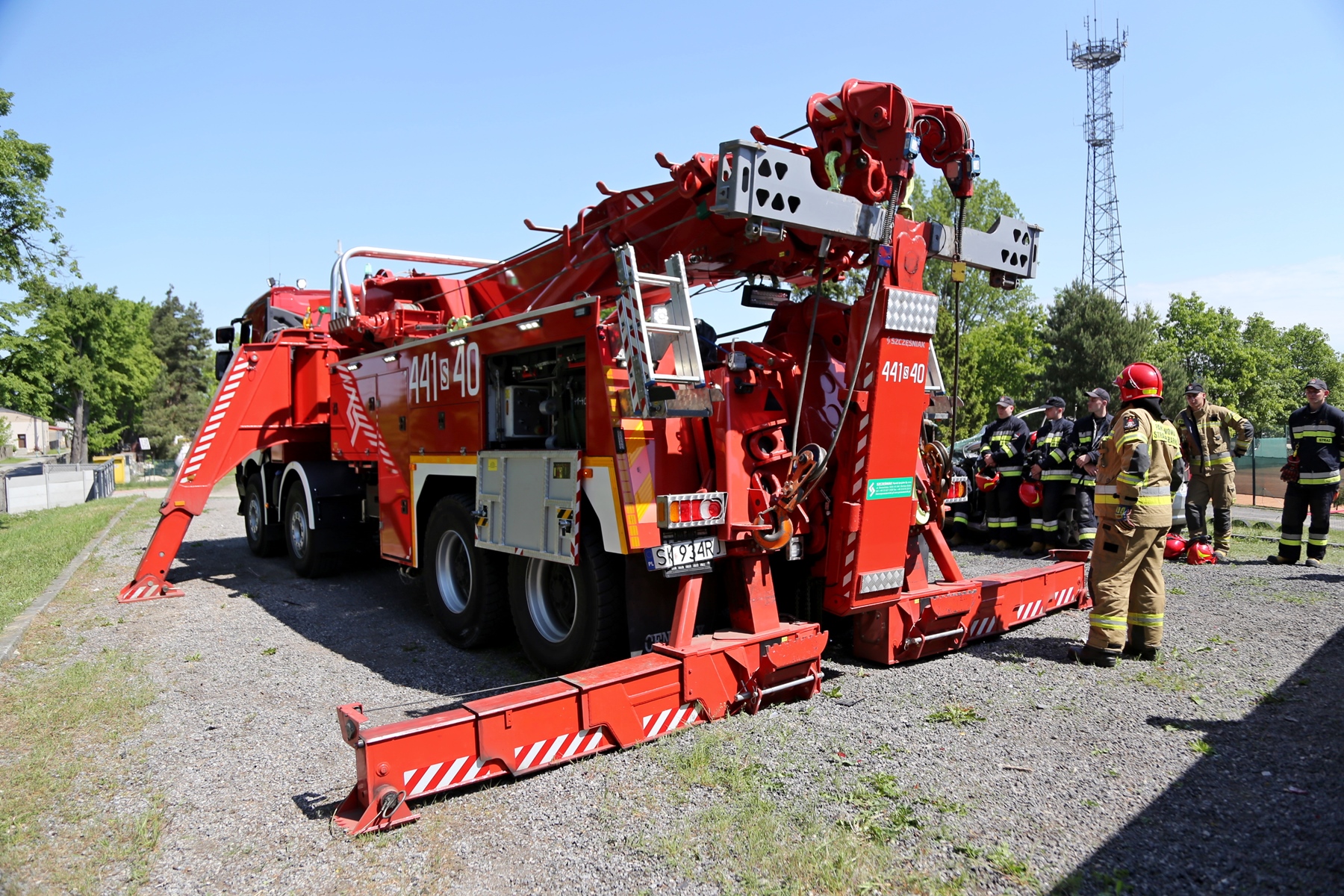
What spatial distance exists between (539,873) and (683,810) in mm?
700

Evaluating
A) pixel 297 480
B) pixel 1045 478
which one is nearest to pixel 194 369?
pixel 297 480

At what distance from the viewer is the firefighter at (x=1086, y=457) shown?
9.45m

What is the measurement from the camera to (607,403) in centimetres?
498

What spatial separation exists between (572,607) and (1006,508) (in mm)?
6780

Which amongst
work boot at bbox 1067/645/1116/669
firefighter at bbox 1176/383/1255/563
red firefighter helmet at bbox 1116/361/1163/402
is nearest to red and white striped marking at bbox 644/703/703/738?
work boot at bbox 1067/645/1116/669

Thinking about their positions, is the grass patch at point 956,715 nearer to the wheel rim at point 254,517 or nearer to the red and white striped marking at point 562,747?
the red and white striped marking at point 562,747

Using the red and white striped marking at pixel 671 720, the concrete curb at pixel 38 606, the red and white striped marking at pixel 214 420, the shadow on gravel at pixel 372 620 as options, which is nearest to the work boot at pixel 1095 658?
the red and white striped marking at pixel 671 720

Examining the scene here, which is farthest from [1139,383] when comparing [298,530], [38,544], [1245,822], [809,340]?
[38,544]

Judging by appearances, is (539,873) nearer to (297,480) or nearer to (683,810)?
(683,810)

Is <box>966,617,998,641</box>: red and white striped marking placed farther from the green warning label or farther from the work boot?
the green warning label

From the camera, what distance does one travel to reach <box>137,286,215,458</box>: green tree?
62.0m

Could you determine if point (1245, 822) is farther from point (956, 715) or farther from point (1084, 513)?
point (1084, 513)

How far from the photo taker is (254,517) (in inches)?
473

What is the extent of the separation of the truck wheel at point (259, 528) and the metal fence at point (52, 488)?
12451mm
